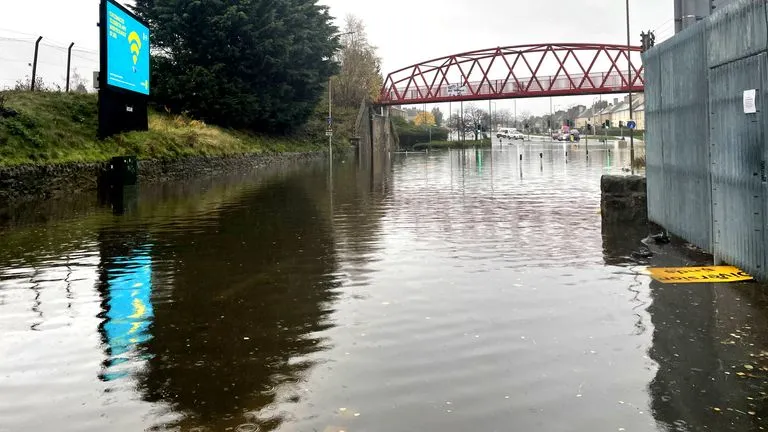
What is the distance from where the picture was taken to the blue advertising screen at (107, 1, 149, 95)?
26333mm

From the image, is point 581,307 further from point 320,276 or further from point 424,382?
point 320,276

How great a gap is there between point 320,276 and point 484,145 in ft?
345

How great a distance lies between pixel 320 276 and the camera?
31.1ft

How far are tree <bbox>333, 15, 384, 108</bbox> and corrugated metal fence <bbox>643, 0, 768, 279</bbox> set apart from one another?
7568 centimetres

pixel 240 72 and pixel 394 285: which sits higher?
pixel 240 72

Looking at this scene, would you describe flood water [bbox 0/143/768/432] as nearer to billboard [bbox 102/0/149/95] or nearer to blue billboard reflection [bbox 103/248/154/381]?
blue billboard reflection [bbox 103/248/154/381]

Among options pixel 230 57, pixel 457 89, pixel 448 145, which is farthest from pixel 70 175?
pixel 448 145

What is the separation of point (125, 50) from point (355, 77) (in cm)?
6467

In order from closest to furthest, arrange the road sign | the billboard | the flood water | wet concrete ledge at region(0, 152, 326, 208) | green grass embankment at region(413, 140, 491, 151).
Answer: the flood water, wet concrete ledge at region(0, 152, 326, 208), the billboard, the road sign, green grass embankment at region(413, 140, 491, 151)

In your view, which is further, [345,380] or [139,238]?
[139,238]

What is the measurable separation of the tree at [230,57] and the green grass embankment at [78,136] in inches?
98.1

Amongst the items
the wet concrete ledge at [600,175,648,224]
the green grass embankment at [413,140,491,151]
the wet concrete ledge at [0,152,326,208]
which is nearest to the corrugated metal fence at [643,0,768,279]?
the wet concrete ledge at [600,175,648,224]

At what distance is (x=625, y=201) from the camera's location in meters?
14.4

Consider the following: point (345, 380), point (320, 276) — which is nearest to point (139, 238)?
point (320, 276)
